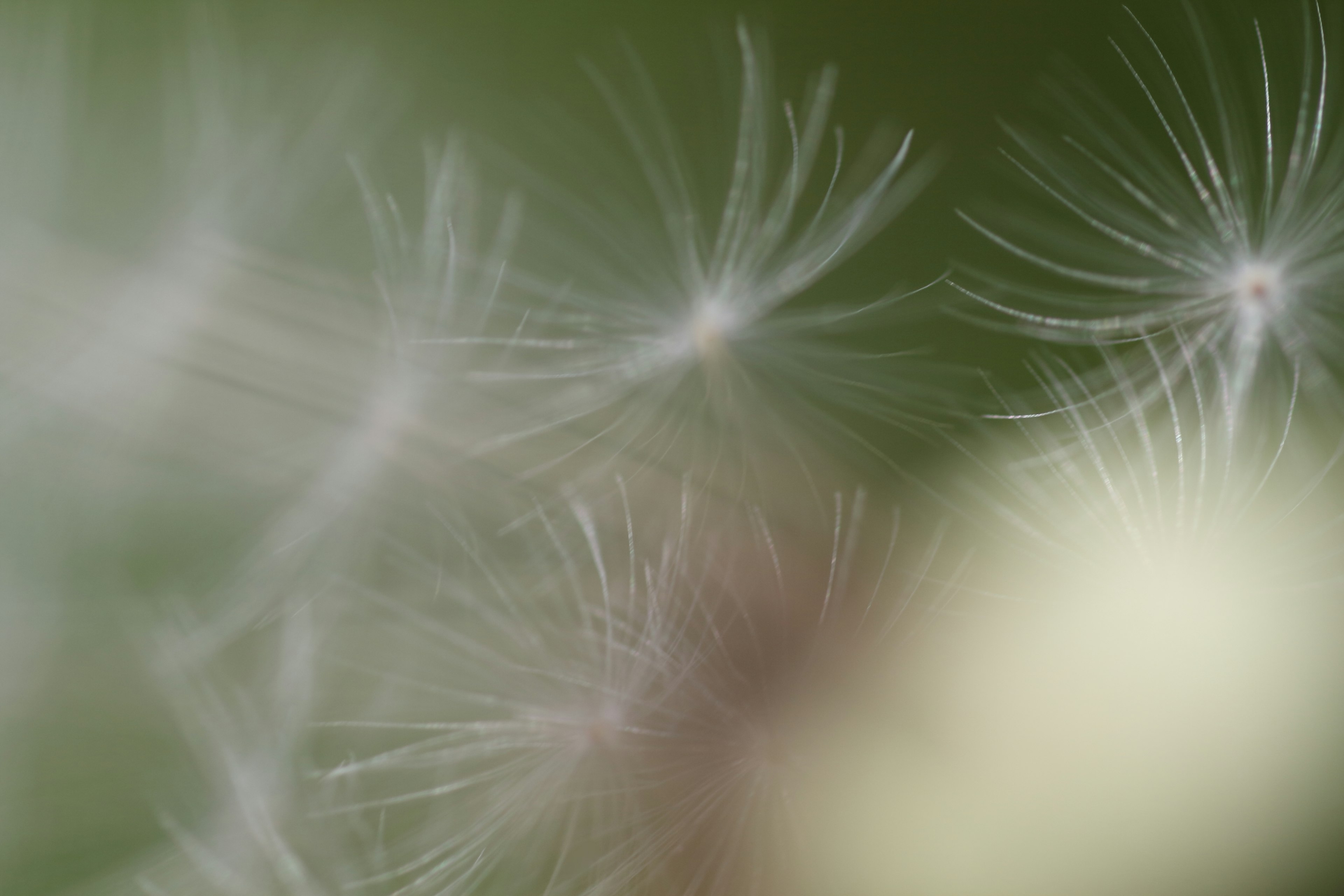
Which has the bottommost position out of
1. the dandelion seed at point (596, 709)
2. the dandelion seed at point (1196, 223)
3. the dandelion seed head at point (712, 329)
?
the dandelion seed at point (596, 709)

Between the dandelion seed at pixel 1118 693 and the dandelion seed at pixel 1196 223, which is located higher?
the dandelion seed at pixel 1196 223

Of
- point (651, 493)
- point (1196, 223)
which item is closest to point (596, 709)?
point (651, 493)

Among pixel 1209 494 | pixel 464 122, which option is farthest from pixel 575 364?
pixel 1209 494

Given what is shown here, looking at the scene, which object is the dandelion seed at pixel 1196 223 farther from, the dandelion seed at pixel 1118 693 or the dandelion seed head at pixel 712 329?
the dandelion seed head at pixel 712 329

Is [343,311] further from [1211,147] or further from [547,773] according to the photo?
[1211,147]

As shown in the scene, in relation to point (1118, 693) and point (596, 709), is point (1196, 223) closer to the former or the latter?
point (1118, 693)

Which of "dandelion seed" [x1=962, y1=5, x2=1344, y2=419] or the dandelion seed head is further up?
"dandelion seed" [x1=962, y1=5, x2=1344, y2=419]

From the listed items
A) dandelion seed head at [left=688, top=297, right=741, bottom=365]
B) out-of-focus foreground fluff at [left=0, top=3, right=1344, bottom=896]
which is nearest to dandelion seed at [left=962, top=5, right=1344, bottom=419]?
out-of-focus foreground fluff at [left=0, top=3, right=1344, bottom=896]

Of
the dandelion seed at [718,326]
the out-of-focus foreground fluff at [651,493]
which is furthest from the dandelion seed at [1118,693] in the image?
the dandelion seed at [718,326]

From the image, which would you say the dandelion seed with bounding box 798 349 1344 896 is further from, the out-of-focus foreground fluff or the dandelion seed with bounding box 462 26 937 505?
the dandelion seed with bounding box 462 26 937 505
